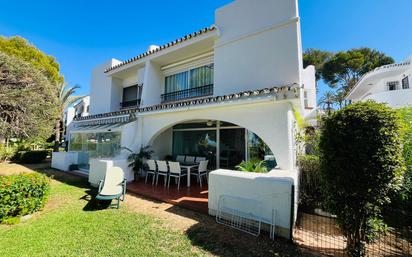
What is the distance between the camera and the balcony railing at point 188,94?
15.6 metres

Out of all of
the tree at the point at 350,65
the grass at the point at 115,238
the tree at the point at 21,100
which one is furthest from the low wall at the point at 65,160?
the tree at the point at 350,65

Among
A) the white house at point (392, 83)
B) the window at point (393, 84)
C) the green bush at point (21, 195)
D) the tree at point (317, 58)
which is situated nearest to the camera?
the green bush at point (21, 195)

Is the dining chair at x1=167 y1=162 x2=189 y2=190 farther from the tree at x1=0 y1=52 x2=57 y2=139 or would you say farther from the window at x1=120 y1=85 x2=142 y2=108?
A: the window at x1=120 y1=85 x2=142 y2=108

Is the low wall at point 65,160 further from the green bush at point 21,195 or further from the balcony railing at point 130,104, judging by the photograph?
the green bush at point 21,195

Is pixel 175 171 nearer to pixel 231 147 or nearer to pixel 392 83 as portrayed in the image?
pixel 231 147

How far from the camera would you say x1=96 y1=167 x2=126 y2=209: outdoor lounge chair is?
8.93 metres

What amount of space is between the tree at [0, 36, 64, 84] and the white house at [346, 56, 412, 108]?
140 feet

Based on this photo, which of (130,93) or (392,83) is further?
(392,83)

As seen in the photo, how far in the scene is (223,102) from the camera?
10.3 metres

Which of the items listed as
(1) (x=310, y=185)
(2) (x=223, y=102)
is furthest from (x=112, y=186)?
(1) (x=310, y=185)

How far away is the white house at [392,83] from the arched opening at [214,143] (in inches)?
773

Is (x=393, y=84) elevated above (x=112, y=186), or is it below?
above

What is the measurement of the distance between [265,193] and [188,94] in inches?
471

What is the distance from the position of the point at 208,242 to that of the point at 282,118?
20.6 feet
